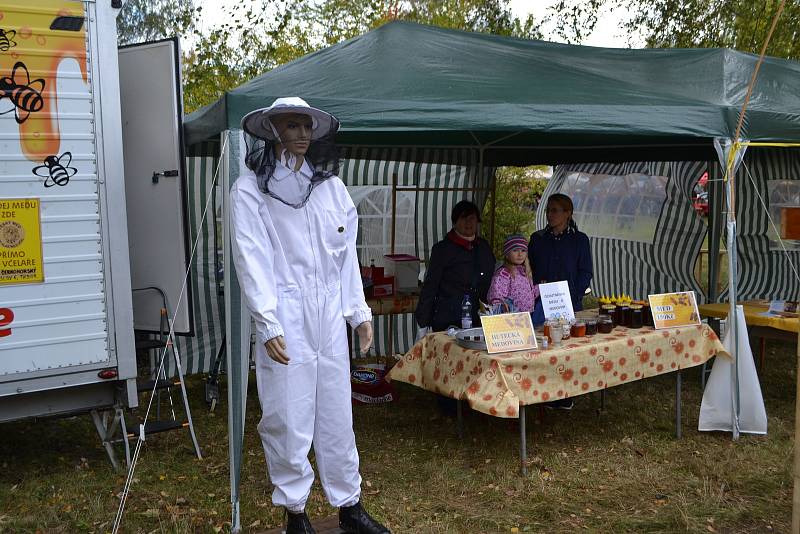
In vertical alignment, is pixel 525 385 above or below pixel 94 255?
below

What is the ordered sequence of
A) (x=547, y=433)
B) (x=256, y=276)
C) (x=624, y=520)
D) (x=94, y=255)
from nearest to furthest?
(x=256, y=276) → (x=624, y=520) → (x=94, y=255) → (x=547, y=433)

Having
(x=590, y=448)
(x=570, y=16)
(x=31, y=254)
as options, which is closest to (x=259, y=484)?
(x=31, y=254)

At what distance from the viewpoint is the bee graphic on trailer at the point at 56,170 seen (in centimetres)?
378

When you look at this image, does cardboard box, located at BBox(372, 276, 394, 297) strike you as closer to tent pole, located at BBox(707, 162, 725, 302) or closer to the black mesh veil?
the black mesh veil

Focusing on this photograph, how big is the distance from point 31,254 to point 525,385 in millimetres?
2592

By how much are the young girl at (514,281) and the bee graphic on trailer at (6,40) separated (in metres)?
2.90

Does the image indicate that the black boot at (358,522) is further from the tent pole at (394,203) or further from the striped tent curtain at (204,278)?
the tent pole at (394,203)

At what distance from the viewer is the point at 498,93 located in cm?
435

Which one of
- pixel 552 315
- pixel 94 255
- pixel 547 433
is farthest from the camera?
pixel 547 433

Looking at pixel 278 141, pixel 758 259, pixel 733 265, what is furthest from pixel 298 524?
pixel 758 259

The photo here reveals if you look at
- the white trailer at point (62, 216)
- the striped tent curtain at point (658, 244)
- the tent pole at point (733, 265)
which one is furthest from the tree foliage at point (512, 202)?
the white trailer at point (62, 216)

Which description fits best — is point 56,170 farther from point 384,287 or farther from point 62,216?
point 384,287

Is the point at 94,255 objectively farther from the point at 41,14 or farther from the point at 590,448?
the point at 590,448

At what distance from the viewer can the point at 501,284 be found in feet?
15.4
